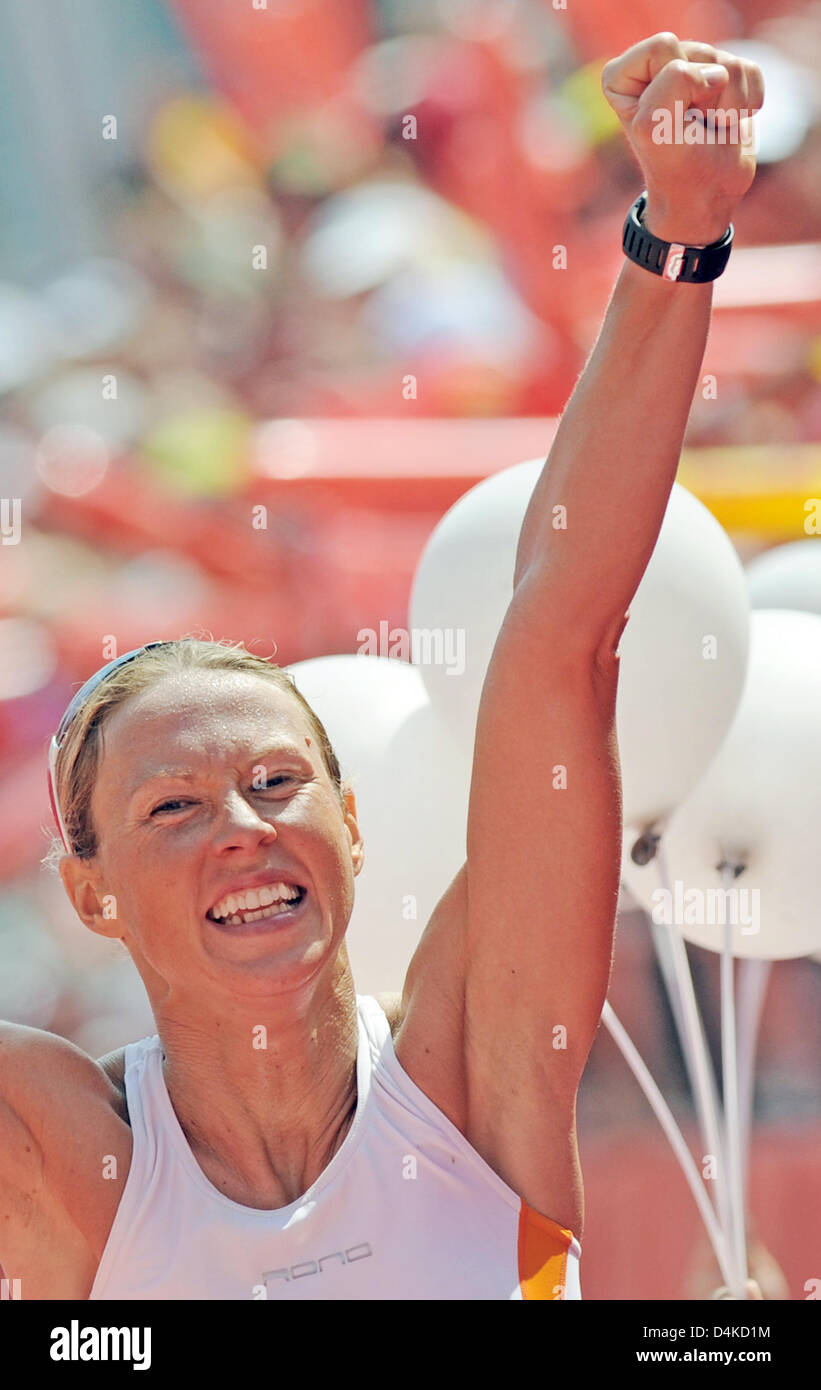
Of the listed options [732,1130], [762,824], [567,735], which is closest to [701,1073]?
[732,1130]

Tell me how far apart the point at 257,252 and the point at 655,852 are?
279 inches

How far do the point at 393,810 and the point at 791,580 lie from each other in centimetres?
97

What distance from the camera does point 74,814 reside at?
4.75 feet

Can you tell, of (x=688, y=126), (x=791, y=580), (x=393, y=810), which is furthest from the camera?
(x=791, y=580)

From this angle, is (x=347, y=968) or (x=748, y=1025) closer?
(x=347, y=968)

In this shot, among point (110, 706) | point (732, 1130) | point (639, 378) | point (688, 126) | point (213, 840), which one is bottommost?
point (732, 1130)

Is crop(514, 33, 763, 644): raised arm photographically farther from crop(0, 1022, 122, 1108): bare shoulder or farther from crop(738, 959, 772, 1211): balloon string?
crop(738, 959, 772, 1211): balloon string

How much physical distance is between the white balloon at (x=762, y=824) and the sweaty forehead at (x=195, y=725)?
89 centimetres

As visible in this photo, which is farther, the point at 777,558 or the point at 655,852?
the point at 777,558

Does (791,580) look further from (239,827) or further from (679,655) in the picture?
(239,827)

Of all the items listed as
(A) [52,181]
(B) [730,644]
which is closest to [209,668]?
(B) [730,644]

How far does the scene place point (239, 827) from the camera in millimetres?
1291

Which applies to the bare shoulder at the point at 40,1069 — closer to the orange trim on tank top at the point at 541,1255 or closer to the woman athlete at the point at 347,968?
the woman athlete at the point at 347,968

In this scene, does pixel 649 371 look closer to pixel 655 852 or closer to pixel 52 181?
pixel 655 852
